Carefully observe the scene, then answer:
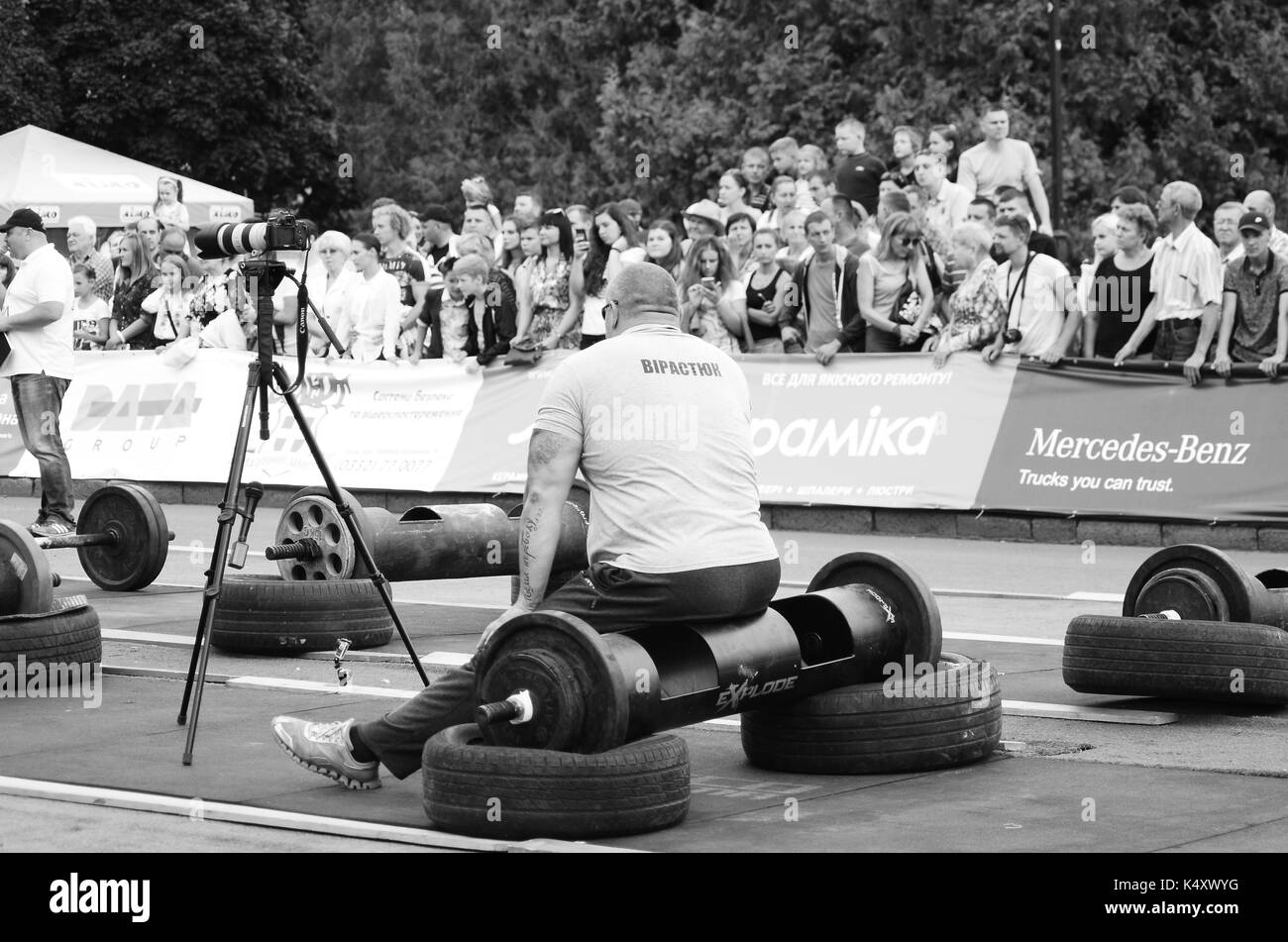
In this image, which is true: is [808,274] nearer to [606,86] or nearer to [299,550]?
[299,550]

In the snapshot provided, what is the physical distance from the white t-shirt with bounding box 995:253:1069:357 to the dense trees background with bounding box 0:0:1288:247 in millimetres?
7228

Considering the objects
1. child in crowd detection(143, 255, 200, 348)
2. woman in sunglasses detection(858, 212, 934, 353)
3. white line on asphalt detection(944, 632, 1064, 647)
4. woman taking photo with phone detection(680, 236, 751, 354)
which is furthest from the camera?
child in crowd detection(143, 255, 200, 348)

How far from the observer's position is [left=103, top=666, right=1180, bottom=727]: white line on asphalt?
845 cm

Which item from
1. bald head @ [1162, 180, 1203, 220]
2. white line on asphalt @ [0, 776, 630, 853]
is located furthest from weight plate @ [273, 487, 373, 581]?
bald head @ [1162, 180, 1203, 220]

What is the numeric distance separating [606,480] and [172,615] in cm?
594

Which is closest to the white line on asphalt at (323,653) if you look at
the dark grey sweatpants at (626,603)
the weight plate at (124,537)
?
the weight plate at (124,537)

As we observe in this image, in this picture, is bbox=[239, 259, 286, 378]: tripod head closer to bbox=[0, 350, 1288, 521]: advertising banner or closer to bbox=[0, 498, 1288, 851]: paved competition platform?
bbox=[0, 498, 1288, 851]: paved competition platform

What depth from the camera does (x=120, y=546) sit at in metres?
12.5

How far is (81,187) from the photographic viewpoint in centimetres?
3019

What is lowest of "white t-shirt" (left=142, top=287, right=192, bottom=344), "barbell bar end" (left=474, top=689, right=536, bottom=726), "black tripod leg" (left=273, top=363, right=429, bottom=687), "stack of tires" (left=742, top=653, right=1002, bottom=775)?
"stack of tires" (left=742, top=653, right=1002, bottom=775)

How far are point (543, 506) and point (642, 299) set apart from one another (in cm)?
79

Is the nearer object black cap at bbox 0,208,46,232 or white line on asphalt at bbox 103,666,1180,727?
white line on asphalt at bbox 103,666,1180,727
